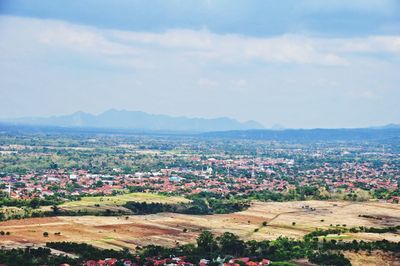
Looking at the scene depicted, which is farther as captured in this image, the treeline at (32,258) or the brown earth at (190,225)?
the brown earth at (190,225)

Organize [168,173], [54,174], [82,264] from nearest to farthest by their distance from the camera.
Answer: [82,264] → [54,174] → [168,173]

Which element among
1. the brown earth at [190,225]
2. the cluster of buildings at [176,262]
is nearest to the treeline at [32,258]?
the cluster of buildings at [176,262]

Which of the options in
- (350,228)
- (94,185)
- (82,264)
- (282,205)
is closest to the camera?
(82,264)

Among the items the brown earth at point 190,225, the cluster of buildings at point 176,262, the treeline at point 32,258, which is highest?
the treeline at point 32,258

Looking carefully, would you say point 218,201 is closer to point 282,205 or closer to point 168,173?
point 282,205

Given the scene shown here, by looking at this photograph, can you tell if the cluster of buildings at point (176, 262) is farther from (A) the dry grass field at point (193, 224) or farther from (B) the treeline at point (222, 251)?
(A) the dry grass field at point (193, 224)

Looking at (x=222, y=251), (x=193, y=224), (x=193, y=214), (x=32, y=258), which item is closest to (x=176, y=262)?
(x=222, y=251)

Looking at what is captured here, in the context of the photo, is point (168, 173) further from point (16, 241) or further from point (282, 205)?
point (16, 241)

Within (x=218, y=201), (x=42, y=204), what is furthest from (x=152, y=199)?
(x=42, y=204)

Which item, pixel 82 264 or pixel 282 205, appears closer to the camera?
pixel 82 264

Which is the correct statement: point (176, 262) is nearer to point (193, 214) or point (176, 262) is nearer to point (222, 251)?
point (222, 251)
